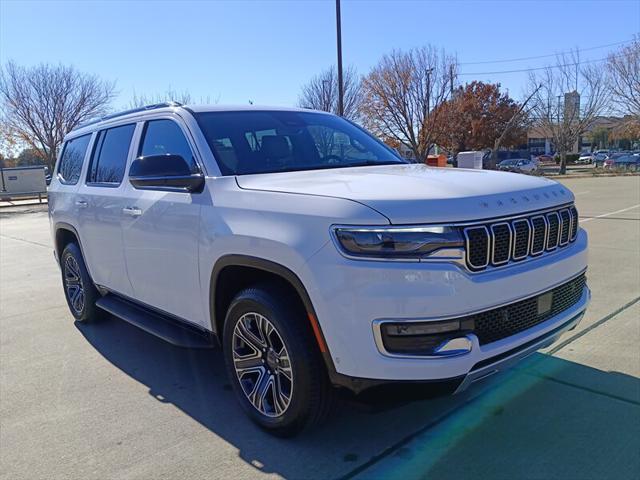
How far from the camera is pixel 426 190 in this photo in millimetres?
2701

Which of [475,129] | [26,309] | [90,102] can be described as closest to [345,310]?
[26,309]

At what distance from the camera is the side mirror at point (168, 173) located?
3359 millimetres

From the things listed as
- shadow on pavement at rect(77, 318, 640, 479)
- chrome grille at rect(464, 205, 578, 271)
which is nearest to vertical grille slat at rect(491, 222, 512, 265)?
chrome grille at rect(464, 205, 578, 271)

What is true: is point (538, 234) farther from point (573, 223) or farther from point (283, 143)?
point (283, 143)

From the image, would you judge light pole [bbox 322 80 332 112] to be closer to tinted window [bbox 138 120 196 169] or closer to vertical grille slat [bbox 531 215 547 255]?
tinted window [bbox 138 120 196 169]

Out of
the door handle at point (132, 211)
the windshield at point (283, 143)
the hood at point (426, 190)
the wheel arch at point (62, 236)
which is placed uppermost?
the windshield at point (283, 143)

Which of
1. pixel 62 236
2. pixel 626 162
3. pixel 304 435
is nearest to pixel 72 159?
pixel 62 236

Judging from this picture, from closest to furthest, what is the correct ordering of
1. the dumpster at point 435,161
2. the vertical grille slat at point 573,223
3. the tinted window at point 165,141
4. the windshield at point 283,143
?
the vertical grille slat at point 573,223 < the windshield at point 283,143 < the tinted window at point 165,141 < the dumpster at point 435,161

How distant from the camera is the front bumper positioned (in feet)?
7.99

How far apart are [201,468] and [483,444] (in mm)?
1534

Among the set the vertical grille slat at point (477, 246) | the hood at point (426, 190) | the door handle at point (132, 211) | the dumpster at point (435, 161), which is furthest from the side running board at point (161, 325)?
the dumpster at point (435, 161)

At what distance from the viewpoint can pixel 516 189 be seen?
2.96m

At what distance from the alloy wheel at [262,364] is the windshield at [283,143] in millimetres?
987

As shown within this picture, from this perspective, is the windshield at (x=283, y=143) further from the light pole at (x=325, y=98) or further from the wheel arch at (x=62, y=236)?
the light pole at (x=325, y=98)
